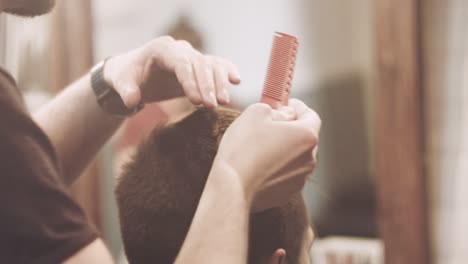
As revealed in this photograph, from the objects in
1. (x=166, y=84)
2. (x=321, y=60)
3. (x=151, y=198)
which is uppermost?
(x=166, y=84)

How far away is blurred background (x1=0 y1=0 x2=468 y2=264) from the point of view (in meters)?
1.72

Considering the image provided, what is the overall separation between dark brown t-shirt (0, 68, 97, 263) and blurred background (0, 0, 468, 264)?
941 millimetres

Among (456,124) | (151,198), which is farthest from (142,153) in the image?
(456,124)

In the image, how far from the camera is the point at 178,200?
96 cm

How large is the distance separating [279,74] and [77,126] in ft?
1.50

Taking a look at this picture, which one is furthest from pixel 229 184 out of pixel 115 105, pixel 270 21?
pixel 270 21

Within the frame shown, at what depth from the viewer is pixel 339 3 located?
1.86 meters

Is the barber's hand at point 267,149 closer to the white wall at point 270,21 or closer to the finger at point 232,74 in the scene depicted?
the finger at point 232,74

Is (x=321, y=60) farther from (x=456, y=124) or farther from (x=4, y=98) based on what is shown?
(x=4, y=98)

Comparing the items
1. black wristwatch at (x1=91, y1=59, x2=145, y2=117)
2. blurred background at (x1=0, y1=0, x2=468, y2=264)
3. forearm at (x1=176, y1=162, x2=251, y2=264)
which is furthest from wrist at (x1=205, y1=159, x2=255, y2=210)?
blurred background at (x1=0, y1=0, x2=468, y2=264)

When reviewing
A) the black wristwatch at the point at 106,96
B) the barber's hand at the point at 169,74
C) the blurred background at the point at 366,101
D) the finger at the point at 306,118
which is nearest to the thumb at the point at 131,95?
the barber's hand at the point at 169,74

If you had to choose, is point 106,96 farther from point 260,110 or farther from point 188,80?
point 260,110

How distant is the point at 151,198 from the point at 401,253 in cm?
108

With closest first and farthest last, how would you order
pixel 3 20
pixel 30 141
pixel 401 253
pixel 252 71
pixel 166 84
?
pixel 30 141 → pixel 166 84 → pixel 3 20 → pixel 252 71 → pixel 401 253
